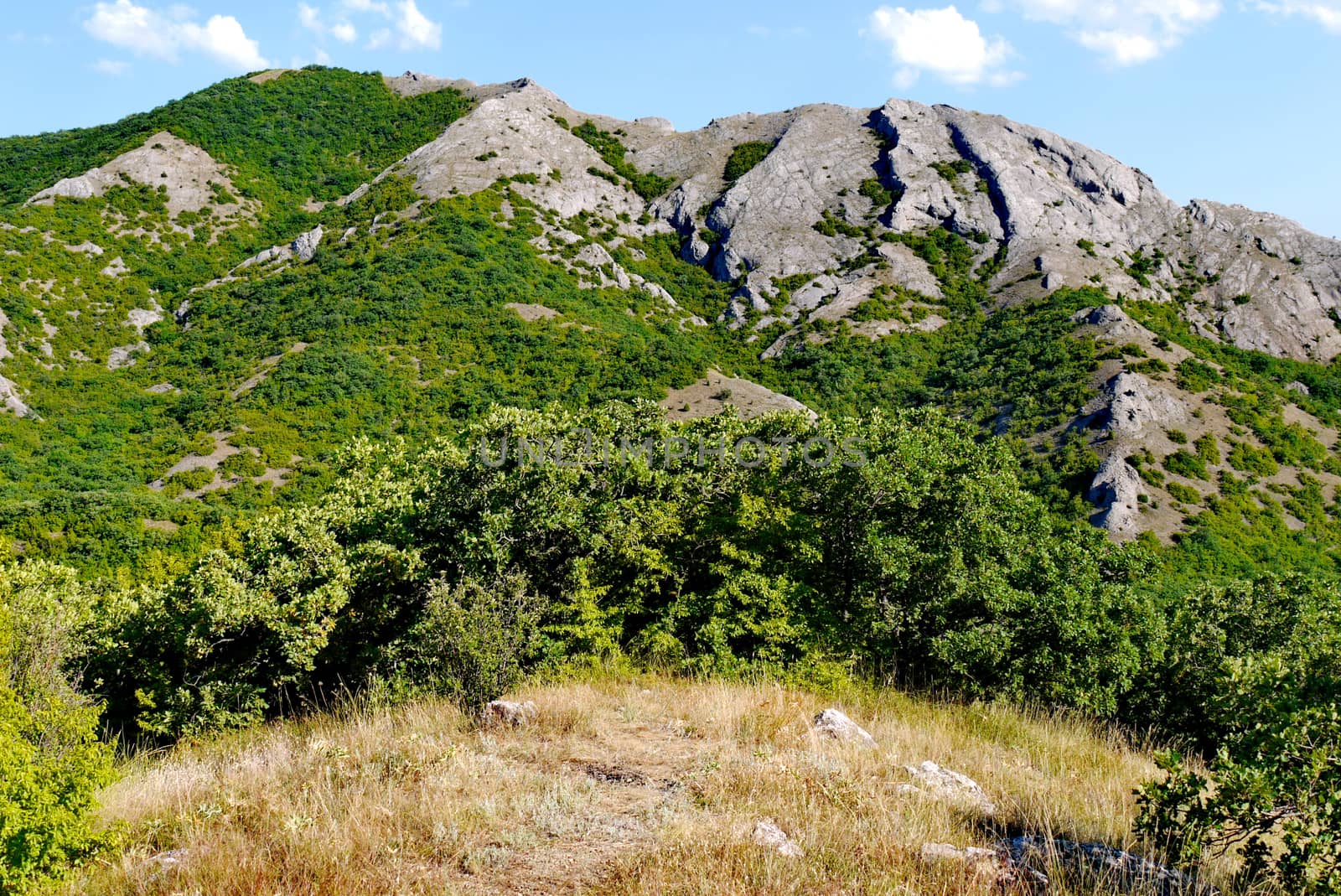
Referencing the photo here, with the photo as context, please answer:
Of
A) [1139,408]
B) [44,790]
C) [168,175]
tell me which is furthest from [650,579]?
[168,175]

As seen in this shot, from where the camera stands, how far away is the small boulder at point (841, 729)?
9750 mm

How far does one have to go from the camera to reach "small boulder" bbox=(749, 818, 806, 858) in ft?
20.8

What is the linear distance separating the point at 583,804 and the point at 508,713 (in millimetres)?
3145

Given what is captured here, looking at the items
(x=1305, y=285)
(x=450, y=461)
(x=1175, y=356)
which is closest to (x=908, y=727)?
(x=450, y=461)

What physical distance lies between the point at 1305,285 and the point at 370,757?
124 meters

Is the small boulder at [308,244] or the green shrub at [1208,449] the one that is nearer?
the green shrub at [1208,449]

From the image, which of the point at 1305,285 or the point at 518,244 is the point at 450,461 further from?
the point at 1305,285

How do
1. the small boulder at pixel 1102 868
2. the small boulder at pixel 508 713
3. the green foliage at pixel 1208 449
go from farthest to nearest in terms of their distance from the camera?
the green foliage at pixel 1208 449 < the small boulder at pixel 508 713 < the small boulder at pixel 1102 868

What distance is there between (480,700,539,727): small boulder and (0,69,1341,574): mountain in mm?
28787

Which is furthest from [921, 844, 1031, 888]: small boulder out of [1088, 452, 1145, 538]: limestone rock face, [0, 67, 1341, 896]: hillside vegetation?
[1088, 452, 1145, 538]: limestone rock face

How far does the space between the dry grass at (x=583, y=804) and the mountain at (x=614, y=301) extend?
2973cm

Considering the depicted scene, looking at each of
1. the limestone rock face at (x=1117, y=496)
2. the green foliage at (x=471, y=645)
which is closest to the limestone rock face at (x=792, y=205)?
the limestone rock face at (x=1117, y=496)

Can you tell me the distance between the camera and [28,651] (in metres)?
17.0

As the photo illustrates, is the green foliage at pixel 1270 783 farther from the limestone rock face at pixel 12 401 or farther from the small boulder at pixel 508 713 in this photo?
the limestone rock face at pixel 12 401
